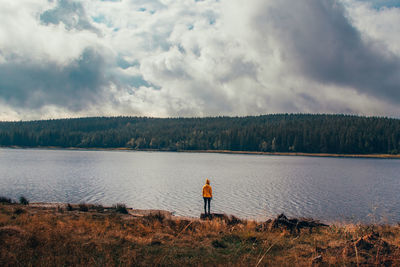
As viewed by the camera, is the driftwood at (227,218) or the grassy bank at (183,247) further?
the driftwood at (227,218)

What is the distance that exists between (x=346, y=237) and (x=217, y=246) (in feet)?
21.8

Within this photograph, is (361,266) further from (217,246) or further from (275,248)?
(217,246)

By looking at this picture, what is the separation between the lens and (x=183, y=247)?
476 inches

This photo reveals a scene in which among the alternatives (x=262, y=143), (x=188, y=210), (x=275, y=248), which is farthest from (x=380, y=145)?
(x=275, y=248)

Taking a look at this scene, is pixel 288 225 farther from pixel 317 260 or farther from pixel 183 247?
pixel 183 247

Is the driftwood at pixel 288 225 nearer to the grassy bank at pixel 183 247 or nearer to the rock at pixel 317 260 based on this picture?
the grassy bank at pixel 183 247

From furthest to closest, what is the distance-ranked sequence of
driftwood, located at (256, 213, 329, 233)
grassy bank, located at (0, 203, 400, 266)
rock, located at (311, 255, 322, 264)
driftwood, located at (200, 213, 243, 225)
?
driftwood, located at (200, 213, 243, 225), driftwood, located at (256, 213, 329, 233), rock, located at (311, 255, 322, 264), grassy bank, located at (0, 203, 400, 266)

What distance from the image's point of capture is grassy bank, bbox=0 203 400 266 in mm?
9595

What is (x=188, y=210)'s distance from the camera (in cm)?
2650

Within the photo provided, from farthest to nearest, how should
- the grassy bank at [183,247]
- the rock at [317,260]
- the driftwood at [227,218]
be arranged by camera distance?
the driftwood at [227,218], the rock at [317,260], the grassy bank at [183,247]

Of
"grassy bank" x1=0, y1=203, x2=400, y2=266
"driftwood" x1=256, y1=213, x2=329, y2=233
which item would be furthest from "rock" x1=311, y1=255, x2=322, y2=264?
"driftwood" x1=256, y1=213, x2=329, y2=233

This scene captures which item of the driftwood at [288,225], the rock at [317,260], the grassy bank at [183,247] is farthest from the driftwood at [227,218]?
the rock at [317,260]

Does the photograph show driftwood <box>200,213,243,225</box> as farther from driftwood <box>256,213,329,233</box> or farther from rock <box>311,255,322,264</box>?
rock <box>311,255,322,264</box>

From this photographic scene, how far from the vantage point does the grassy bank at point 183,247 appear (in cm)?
960
